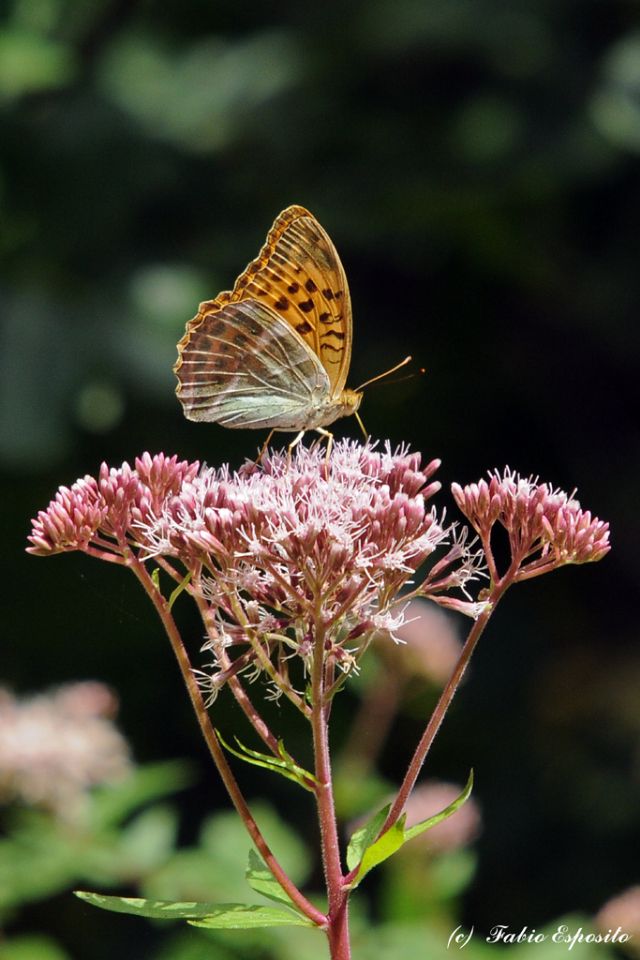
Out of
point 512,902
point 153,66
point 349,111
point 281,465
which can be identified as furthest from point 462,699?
point 281,465

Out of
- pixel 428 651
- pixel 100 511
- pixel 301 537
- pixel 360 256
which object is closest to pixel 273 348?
pixel 100 511

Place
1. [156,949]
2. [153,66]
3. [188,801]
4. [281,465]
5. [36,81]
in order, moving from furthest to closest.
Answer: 1. [188,801]
2. [153,66]
3. [156,949]
4. [36,81]
5. [281,465]

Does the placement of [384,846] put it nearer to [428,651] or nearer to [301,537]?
[301,537]

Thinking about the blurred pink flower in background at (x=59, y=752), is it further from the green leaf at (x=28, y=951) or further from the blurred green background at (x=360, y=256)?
the blurred green background at (x=360, y=256)

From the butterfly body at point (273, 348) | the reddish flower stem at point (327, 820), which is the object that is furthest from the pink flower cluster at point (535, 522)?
the butterfly body at point (273, 348)

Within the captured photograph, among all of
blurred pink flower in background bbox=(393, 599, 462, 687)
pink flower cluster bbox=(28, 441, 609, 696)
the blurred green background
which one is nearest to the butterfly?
pink flower cluster bbox=(28, 441, 609, 696)

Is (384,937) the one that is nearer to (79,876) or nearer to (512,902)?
(79,876)
